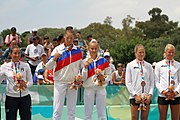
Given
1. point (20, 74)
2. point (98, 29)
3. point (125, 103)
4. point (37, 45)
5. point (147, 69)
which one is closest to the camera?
point (20, 74)

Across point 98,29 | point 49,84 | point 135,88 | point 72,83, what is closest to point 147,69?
point 135,88

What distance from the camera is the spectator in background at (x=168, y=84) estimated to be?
7.19 meters

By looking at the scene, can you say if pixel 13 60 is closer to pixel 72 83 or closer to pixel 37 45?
pixel 72 83

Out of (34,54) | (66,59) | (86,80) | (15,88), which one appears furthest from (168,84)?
(34,54)

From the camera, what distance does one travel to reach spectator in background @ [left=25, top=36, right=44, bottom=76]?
11.3 metres

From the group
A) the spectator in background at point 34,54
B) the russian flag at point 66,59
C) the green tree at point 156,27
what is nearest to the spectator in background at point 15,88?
the russian flag at point 66,59

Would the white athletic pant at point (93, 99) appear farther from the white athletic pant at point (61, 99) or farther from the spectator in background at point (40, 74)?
the spectator in background at point (40, 74)

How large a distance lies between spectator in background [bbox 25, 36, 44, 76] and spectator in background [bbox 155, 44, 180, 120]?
4992mm

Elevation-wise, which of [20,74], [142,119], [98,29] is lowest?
[142,119]

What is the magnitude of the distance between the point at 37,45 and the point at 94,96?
16.3ft

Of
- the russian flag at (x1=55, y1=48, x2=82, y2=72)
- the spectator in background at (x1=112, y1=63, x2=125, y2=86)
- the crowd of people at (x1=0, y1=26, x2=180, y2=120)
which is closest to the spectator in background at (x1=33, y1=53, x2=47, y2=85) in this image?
the spectator in background at (x1=112, y1=63, x2=125, y2=86)

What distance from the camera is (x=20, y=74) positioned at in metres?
6.72

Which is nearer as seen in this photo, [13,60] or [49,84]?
[13,60]

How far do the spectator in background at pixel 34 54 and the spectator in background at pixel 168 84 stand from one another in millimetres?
4992
